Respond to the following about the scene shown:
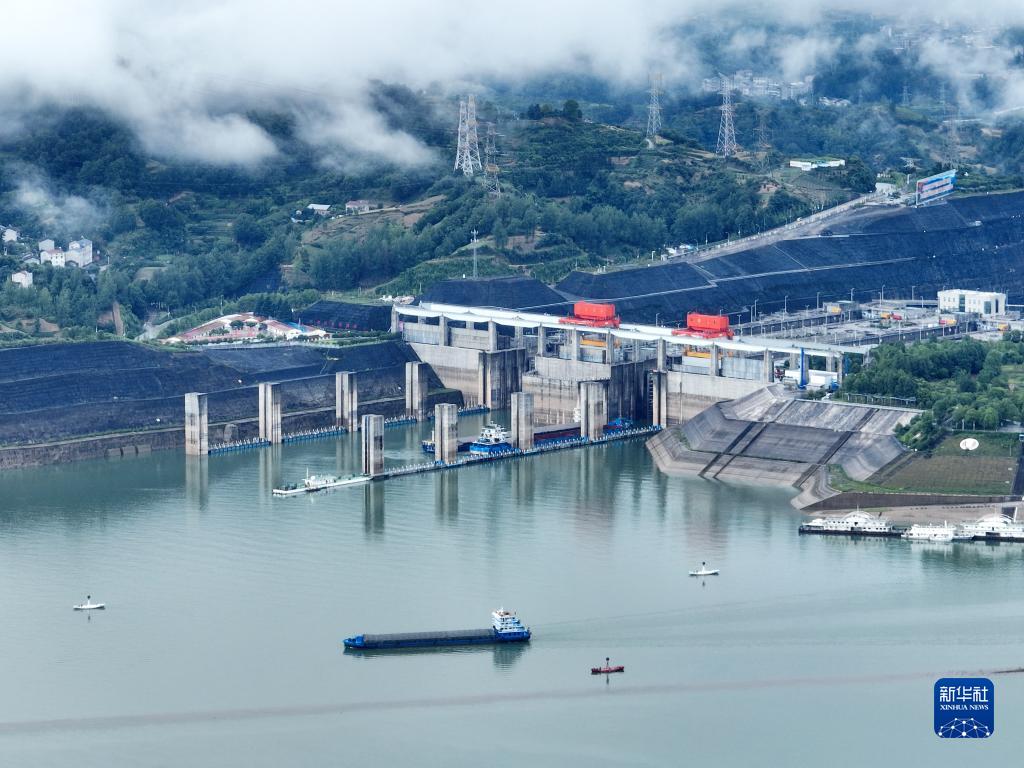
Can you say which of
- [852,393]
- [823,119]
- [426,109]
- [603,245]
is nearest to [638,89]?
[823,119]

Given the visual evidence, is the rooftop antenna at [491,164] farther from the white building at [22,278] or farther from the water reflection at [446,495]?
the water reflection at [446,495]

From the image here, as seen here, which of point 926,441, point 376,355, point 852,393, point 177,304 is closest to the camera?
point 926,441

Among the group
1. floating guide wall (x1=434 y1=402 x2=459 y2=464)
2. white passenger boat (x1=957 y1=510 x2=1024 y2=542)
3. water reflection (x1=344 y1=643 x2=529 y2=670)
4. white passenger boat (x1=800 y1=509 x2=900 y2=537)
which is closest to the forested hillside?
floating guide wall (x1=434 y1=402 x2=459 y2=464)

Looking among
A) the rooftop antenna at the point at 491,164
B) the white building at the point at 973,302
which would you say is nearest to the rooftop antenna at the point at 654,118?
the rooftop antenna at the point at 491,164

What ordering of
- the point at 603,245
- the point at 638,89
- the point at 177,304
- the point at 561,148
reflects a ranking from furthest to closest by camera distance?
the point at 638,89 → the point at 561,148 → the point at 603,245 → the point at 177,304

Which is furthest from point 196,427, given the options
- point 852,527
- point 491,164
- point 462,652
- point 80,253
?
point 491,164

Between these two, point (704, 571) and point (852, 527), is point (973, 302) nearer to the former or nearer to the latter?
point (852, 527)

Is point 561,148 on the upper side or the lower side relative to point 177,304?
upper

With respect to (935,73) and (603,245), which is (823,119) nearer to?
(935,73)
